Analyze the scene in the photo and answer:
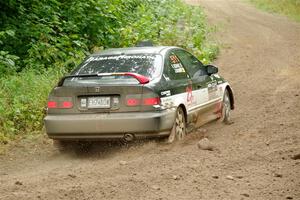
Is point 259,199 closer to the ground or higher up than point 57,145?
higher up

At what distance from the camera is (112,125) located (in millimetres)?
7168

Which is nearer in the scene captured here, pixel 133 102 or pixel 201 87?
pixel 133 102

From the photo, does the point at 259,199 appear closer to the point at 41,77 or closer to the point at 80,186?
the point at 80,186

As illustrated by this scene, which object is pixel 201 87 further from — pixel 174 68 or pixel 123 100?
pixel 123 100

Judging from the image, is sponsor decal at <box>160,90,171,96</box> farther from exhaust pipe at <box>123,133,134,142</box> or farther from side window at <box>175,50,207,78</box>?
side window at <box>175,50,207,78</box>

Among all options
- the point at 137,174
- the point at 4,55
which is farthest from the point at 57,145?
the point at 4,55

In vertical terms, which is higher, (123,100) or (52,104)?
(123,100)

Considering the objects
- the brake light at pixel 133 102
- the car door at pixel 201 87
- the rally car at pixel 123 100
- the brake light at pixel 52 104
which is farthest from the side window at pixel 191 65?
the brake light at pixel 52 104

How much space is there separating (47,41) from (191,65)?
188 inches

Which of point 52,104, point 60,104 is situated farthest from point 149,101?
point 52,104

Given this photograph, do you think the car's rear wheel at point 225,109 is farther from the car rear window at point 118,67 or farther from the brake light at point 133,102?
the brake light at point 133,102

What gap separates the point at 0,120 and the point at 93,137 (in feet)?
7.37

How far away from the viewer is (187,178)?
5.76m

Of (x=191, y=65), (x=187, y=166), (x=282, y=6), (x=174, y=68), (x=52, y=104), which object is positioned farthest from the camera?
(x=282, y=6)
